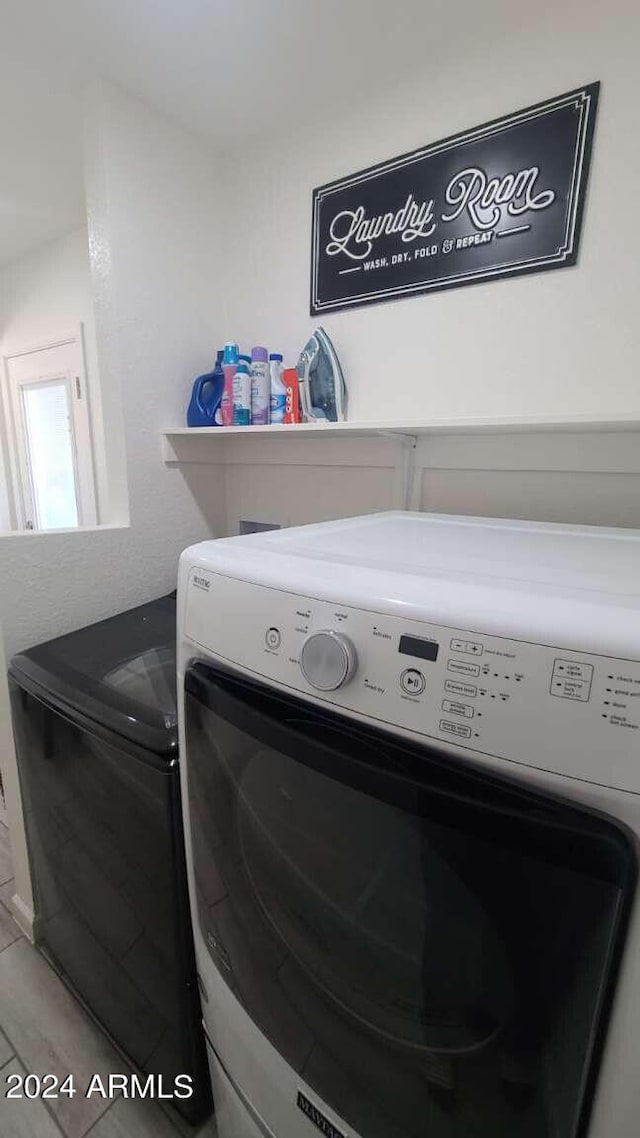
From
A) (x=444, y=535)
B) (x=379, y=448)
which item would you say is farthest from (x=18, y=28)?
(x=444, y=535)

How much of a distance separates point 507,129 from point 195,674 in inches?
62.9

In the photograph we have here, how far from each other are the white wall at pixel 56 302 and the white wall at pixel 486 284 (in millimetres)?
1302

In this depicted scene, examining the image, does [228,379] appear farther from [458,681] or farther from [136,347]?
[458,681]

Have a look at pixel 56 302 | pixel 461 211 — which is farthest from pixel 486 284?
pixel 56 302

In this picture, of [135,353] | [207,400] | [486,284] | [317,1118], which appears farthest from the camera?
[207,400]

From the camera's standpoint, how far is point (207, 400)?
1.75 metres

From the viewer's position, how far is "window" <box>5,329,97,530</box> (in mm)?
2746

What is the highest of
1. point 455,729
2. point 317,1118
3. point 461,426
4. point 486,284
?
point 486,284

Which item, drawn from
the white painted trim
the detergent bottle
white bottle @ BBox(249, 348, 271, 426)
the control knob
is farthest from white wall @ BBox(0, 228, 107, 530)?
the control knob

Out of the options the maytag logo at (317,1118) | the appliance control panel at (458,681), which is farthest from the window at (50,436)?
the maytag logo at (317,1118)

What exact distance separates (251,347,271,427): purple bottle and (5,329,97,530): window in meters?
1.64

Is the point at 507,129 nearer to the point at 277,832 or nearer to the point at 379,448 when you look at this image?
the point at 379,448

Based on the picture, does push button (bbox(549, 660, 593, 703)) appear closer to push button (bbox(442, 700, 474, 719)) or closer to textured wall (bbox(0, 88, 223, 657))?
push button (bbox(442, 700, 474, 719))

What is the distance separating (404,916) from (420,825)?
16 centimetres
